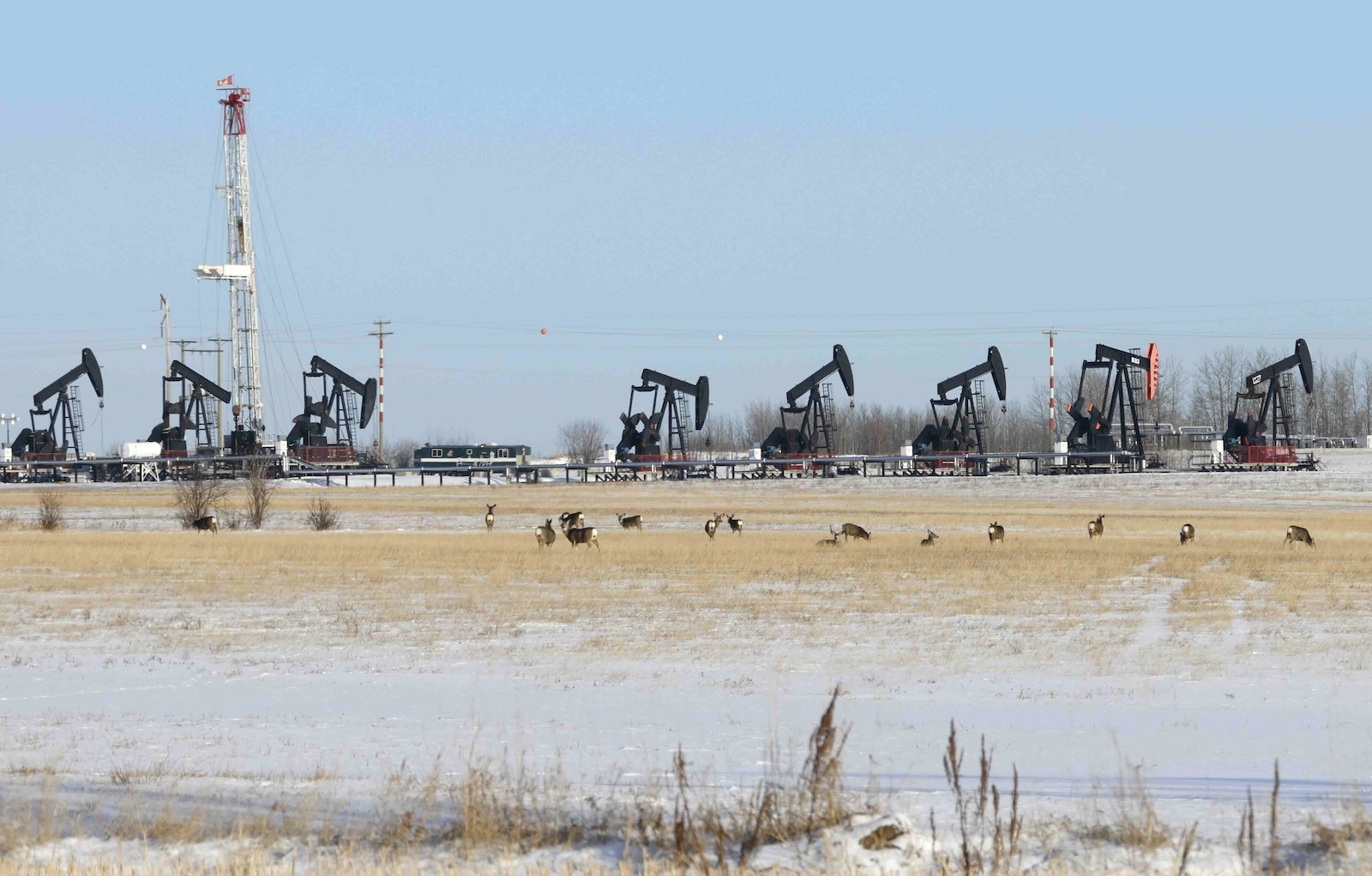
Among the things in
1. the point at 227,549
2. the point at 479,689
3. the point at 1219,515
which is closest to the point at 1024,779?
the point at 479,689

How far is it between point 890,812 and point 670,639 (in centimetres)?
915

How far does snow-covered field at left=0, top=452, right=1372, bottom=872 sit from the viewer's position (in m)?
8.70

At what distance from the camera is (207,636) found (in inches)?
685

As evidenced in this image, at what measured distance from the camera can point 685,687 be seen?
524 inches

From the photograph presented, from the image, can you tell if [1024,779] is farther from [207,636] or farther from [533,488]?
[533,488]

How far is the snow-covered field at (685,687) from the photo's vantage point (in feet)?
28.5

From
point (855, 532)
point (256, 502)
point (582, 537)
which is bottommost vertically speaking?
point (855, 532)

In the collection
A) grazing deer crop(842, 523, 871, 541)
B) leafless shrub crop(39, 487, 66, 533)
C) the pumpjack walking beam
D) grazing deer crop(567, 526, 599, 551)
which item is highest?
the pumpjack walking beam

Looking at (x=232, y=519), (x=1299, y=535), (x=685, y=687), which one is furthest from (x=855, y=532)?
(x=232, y=519)

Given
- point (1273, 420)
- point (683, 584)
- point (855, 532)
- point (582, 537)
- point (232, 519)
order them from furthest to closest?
point (1273, 420) < point (232, 519) < point (855, 532) < point (582, 537) < point (683, 584)

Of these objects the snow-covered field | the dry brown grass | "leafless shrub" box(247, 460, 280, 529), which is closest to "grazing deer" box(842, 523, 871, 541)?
the dry brown grass

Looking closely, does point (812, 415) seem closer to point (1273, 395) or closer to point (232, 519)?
point (1273, 395)

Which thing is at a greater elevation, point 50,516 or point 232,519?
point 50,516

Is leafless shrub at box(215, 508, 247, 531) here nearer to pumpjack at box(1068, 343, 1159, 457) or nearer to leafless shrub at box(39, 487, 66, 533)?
leafless shrub at box(39, 487, 66, 533)
